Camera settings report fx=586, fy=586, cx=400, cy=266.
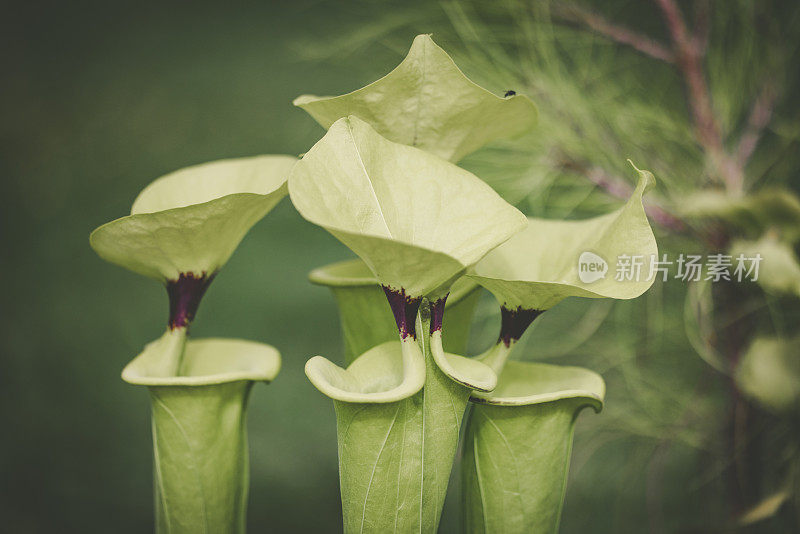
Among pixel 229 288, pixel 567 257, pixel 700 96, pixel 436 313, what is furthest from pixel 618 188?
pixel 229 288

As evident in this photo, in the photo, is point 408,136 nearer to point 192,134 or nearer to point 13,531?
point 192,134

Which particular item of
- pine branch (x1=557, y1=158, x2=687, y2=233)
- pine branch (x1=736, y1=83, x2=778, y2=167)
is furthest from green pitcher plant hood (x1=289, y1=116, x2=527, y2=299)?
pine branch (x1=736, y1=83, x2=778, y2=167)

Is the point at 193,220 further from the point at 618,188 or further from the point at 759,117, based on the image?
the point at 759,117

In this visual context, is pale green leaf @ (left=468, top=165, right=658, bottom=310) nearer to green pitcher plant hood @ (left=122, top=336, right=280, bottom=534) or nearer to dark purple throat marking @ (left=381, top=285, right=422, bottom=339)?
dark purple throat marking @ (left=381, top=285, right=422, bottom=339)

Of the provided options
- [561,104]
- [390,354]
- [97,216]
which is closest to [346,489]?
[390,354]

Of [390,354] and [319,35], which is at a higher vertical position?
[319,35]
